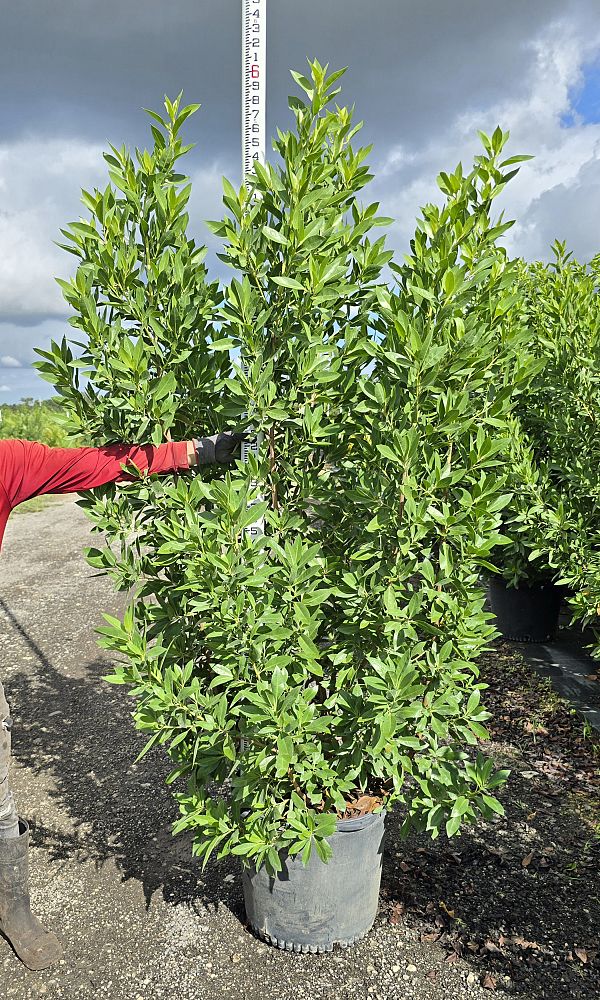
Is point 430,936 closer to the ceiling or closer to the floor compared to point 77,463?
closer to the floor

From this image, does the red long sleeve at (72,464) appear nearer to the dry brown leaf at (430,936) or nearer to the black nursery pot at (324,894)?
the black nursery pot at (324,894)

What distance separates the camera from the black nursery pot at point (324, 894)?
267 centimetres

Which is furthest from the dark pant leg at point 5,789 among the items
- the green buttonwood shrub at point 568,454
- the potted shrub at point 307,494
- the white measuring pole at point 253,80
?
the green buttonwood shrub at point 568,454

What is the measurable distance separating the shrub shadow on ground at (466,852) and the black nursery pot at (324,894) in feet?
0.76

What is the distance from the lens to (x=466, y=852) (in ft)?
11.2

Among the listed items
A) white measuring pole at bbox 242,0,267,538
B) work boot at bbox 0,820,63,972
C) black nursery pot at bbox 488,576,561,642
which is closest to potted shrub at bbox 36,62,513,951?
white measuring pole at bbox 242,0,267,538

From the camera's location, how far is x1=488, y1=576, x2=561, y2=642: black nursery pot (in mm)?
6098

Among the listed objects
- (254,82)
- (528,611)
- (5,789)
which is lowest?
(5,789)

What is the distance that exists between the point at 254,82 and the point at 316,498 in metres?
1.61

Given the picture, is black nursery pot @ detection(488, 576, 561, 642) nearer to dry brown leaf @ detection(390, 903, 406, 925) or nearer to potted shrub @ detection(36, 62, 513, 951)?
dry brown leaf @ detection(390, 903, 406, 925)

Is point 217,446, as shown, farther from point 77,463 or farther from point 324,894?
point 324,894

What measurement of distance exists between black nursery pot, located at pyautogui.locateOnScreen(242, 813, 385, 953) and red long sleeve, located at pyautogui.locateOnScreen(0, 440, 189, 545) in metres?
1.50

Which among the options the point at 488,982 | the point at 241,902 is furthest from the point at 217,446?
the point at 488,982

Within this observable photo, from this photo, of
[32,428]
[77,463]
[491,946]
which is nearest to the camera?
[77,463]
